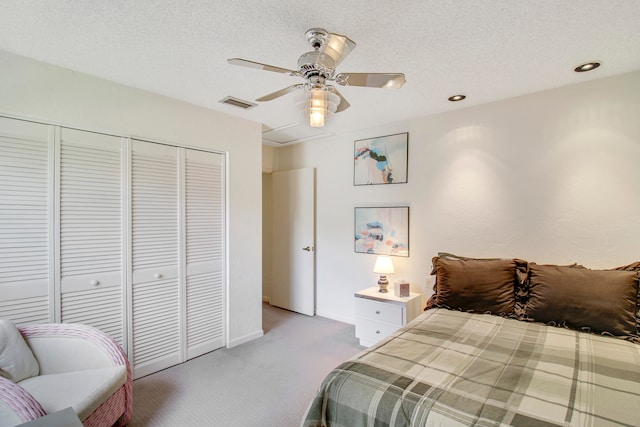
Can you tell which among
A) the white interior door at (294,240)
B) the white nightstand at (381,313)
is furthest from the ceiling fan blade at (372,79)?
the white interior door at (294,240)

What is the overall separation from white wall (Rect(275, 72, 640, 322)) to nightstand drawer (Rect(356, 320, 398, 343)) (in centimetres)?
55

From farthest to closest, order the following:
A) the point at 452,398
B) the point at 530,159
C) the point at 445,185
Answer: the point at 445,185 → the point at 530,159 → the point at 452,398

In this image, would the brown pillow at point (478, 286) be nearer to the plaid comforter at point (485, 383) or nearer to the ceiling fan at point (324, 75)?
the plaid comforter at point (485, 383)

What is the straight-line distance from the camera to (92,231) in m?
2.37

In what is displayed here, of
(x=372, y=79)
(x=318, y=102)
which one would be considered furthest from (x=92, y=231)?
(x=372, y=79)

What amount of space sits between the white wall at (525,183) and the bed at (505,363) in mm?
383

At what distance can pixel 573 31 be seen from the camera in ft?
5.73

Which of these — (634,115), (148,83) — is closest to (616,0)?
(634,115)

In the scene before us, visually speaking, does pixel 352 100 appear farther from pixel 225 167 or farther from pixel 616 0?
pixel 616 0

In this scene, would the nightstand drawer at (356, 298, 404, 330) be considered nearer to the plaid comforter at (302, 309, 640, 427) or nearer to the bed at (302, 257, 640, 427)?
the bed at (302, 257, 640, 427)

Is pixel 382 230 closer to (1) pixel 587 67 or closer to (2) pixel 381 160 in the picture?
(2) pixel 381 160

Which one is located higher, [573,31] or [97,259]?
[573,31]

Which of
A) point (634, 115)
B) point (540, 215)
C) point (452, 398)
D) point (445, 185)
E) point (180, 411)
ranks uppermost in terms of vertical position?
point (634, 115)

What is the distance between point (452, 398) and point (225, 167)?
2.77m
